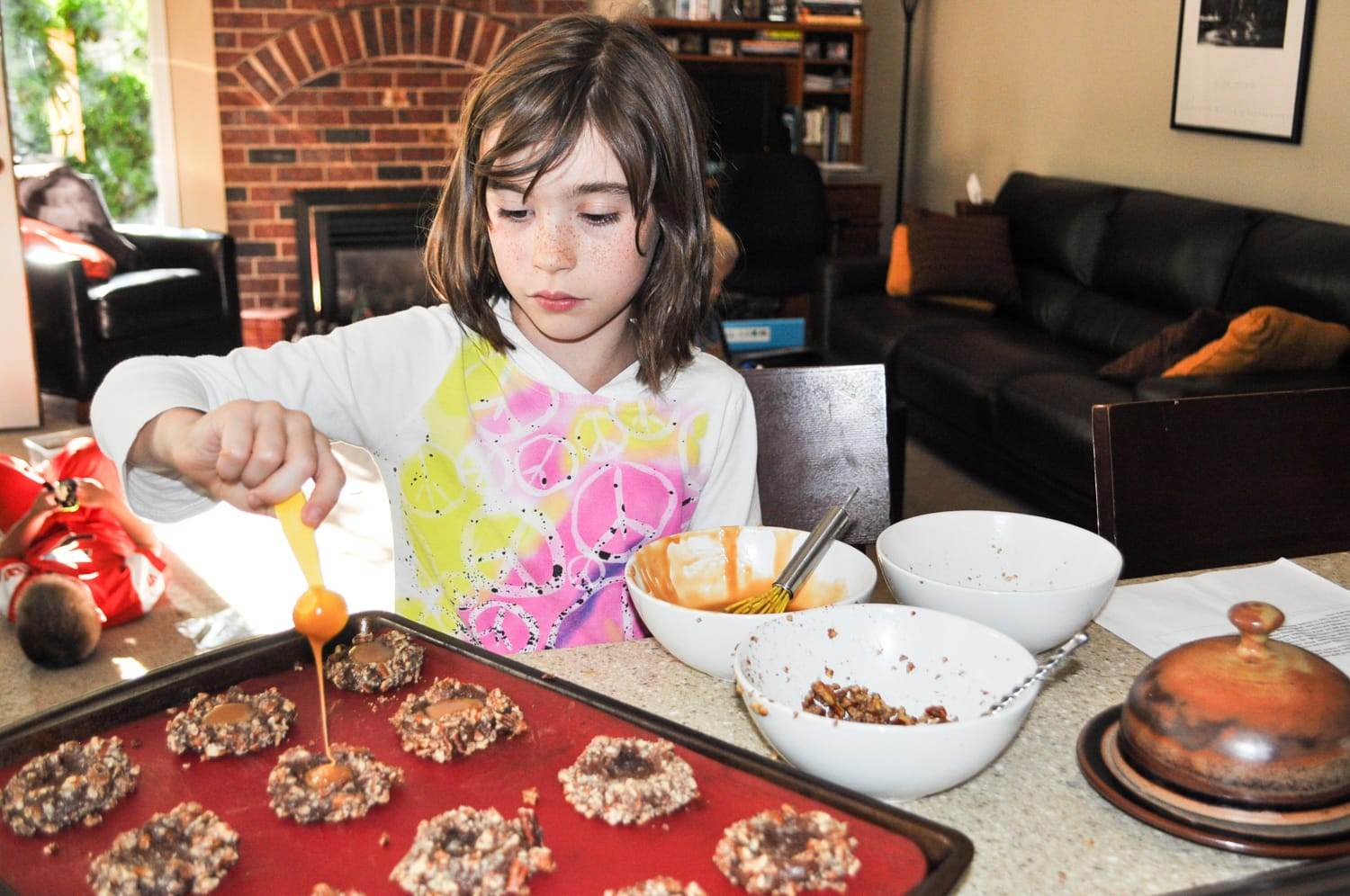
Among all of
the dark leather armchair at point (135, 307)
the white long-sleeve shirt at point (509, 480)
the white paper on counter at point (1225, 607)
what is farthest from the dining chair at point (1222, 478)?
the dark leather armchair at point (135, 307)

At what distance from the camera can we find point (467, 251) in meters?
1.31

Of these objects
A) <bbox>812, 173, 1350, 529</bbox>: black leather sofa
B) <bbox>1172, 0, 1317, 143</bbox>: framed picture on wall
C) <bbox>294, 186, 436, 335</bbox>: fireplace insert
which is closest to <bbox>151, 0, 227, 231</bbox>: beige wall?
<bbox>294, 186, 436, 335</bbox>: fireplace insert

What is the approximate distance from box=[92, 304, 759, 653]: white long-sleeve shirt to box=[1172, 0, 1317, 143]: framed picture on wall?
313cm

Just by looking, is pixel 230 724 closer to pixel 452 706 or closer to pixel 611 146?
pixel 452 706

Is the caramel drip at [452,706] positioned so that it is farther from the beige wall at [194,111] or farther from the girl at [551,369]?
the beige wall at [194,111]

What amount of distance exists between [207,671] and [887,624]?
495 millimetres

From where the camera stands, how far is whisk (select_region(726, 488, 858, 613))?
100 centimetres

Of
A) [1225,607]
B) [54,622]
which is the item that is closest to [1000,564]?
[1225,607]

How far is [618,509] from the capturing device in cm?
133

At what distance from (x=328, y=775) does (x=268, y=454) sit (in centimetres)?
21

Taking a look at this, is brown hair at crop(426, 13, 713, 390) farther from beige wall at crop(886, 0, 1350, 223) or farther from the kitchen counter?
beige wall at crop(886, 0, 1350, 223)

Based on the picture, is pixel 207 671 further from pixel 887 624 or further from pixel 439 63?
pixel 439 63

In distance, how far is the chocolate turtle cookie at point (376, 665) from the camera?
3.01 feet

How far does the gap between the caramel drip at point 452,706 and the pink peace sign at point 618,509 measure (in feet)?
1.52
